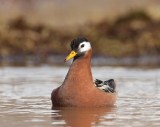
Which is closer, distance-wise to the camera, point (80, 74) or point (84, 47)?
point (80, 74)

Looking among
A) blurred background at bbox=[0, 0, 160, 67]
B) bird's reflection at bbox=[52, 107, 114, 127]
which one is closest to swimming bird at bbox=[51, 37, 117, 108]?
bird's reflection at bbox=[52, 107, 114, 127]

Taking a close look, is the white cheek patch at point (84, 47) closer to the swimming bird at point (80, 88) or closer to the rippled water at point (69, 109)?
the swimming bird at point (80, 88)

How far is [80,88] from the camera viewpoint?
576 inches

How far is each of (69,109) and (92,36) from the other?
59.2 ft

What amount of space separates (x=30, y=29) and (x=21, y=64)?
232 inches

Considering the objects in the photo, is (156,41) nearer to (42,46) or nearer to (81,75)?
(42,46)

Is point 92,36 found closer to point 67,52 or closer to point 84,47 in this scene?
point 67,52

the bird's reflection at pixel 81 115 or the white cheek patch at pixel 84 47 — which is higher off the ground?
the white cheek patch at pixel 84 47

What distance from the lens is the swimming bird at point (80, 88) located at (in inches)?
574

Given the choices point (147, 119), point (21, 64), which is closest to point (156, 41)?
point (21, 64)

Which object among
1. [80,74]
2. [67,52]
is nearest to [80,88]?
[80,74]

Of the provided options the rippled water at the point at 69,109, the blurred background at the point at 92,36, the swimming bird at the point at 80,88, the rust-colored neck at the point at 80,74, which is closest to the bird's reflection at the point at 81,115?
the rippled water at the point at 69,109

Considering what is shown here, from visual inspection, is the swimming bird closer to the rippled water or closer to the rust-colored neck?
the rust-colored neck

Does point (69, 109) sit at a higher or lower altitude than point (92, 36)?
lower
